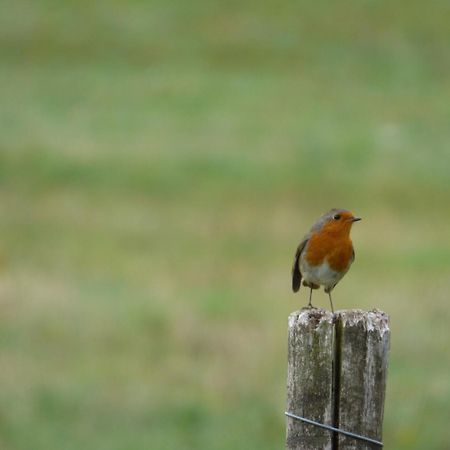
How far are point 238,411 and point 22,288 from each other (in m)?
5.61

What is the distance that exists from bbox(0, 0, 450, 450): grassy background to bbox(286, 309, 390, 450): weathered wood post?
563 centimetres

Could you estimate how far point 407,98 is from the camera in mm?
37312

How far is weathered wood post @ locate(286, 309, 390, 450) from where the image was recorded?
4578mm

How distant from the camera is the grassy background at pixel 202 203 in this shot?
11859 mm

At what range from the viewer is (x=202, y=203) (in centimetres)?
2550

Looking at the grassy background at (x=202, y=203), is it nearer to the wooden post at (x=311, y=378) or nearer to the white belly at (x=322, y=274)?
the white belly at (x=322, y=274)

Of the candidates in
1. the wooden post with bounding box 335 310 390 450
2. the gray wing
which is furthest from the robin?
the wooden post with bounding box 335 310 390 450

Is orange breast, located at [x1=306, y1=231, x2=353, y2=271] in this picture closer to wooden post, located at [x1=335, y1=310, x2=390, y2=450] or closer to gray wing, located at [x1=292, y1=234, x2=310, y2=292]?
gray wing, located at [x1=292, y1=234, x2=310, y2=292]

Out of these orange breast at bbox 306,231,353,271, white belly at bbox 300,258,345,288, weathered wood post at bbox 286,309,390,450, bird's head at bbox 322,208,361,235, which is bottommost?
weathered wood post at bbox 286,309,390,450

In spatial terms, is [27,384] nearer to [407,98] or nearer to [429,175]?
[429,175]

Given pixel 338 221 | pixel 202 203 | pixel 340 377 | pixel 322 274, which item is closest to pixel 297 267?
pixel 322 274

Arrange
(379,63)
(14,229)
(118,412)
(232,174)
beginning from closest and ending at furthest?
(118,412)
(14,229)
(232,174)
(379,63)

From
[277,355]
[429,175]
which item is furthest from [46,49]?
[277,355]

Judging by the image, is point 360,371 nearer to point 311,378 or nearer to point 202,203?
point 311,378
